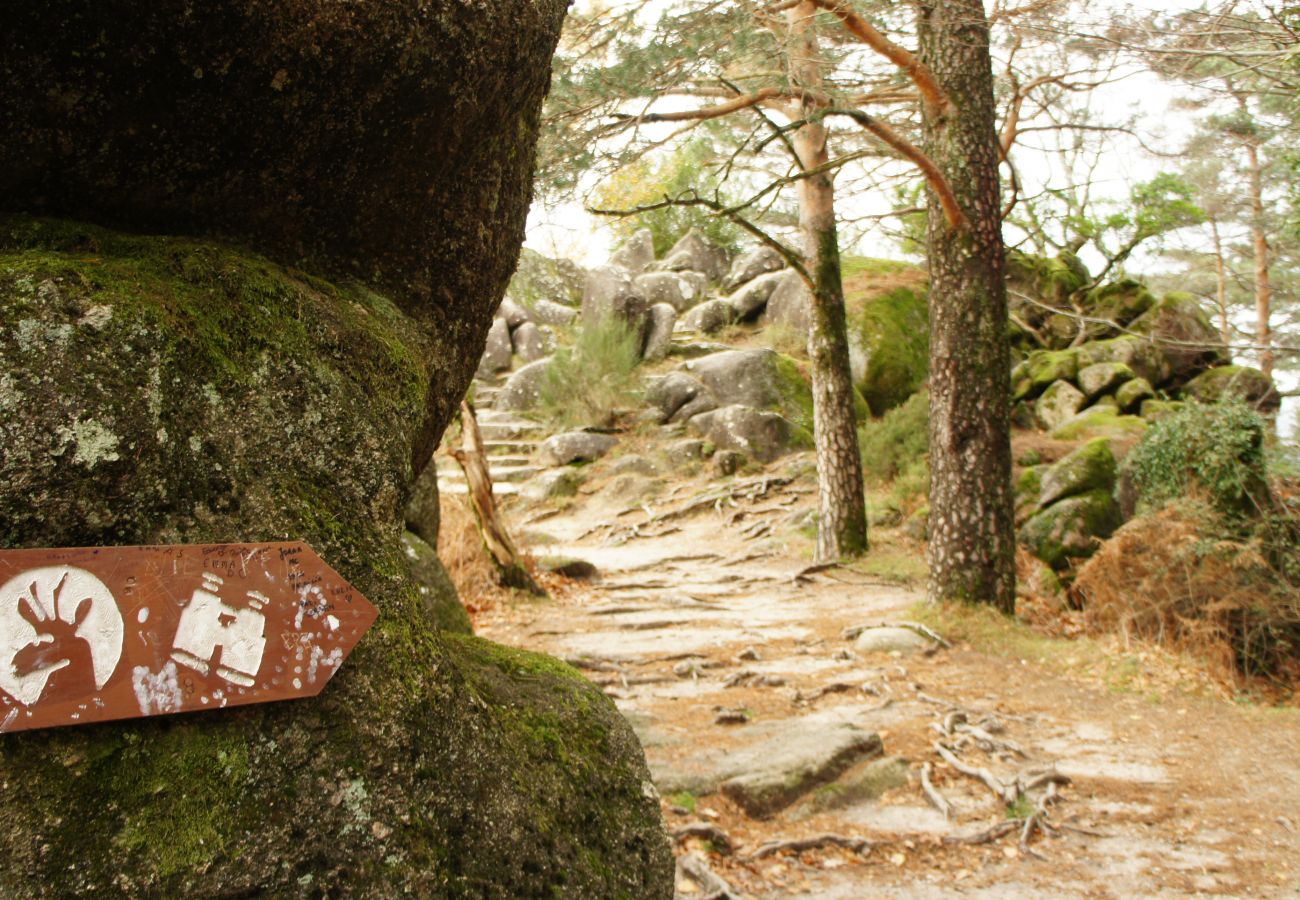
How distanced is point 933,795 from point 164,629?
3.20m

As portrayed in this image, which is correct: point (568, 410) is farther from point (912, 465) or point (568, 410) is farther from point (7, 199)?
point (7, 199)

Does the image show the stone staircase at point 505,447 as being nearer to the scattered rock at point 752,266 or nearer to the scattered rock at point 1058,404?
the scattered rock at point 752,266

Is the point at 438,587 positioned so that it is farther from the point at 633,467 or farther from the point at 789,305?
the point at 789,305

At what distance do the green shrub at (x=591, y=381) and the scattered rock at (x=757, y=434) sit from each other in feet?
8.18

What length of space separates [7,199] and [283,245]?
1.52ft

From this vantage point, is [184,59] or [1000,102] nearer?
[184,59]

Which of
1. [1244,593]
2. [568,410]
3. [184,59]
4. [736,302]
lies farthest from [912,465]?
[184,59]

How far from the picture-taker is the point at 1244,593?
19.0ft

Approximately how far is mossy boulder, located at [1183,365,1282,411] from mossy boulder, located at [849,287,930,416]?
4.15m

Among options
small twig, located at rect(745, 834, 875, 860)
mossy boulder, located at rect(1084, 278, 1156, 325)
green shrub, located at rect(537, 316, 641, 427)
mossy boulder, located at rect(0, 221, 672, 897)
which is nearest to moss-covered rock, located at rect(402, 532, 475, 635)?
small twig, located at rect(745, 834, 875, 860)

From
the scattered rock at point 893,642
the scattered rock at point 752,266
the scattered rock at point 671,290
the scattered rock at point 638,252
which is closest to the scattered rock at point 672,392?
the scattered rock at point 671,290

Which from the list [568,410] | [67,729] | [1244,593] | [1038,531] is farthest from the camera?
[568,410]

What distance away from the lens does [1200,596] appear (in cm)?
589

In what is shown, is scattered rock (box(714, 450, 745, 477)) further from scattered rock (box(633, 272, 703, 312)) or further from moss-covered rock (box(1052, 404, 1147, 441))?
scattered rock (box(633, 272, 703, 312))
